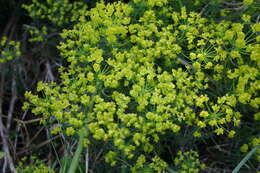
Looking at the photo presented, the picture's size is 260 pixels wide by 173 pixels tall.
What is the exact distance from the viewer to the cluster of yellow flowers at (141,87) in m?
1.73

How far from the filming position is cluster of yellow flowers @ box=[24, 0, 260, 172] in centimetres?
173

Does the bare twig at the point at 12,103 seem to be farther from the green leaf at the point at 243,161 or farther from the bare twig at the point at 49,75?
the green leaf at the point at 243,161

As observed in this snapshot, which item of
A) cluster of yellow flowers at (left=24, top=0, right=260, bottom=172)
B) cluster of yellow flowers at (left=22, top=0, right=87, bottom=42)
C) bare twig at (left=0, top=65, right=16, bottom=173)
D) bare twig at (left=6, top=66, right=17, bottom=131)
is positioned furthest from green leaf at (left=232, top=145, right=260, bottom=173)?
bare twig at (left=6, top=66, right=17, bottom=131)

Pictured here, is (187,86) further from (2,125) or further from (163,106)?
(2,125)

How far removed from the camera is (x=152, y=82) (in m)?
1.86

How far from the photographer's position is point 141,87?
1870 mm

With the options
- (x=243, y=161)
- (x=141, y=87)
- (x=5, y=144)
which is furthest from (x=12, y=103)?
(x=243, y=161)

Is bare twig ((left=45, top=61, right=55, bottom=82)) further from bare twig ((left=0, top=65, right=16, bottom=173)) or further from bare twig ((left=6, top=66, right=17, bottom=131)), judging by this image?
bare twig ((left=0, top=65, right=16, bottom=173))

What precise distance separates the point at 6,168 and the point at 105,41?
134 centimetres

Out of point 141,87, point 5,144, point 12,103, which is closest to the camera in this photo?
point 141,87

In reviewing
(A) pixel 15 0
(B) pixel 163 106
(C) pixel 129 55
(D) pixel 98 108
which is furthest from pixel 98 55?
(A) pixel 15 0

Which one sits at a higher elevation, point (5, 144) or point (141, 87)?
point (141, 87)

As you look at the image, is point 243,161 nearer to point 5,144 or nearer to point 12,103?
point 5,144

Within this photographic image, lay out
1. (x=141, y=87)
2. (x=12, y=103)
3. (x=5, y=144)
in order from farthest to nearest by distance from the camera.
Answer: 1. (x=12, y=103)
2. (x=5, y=144)
3. (x=141, y=87)
